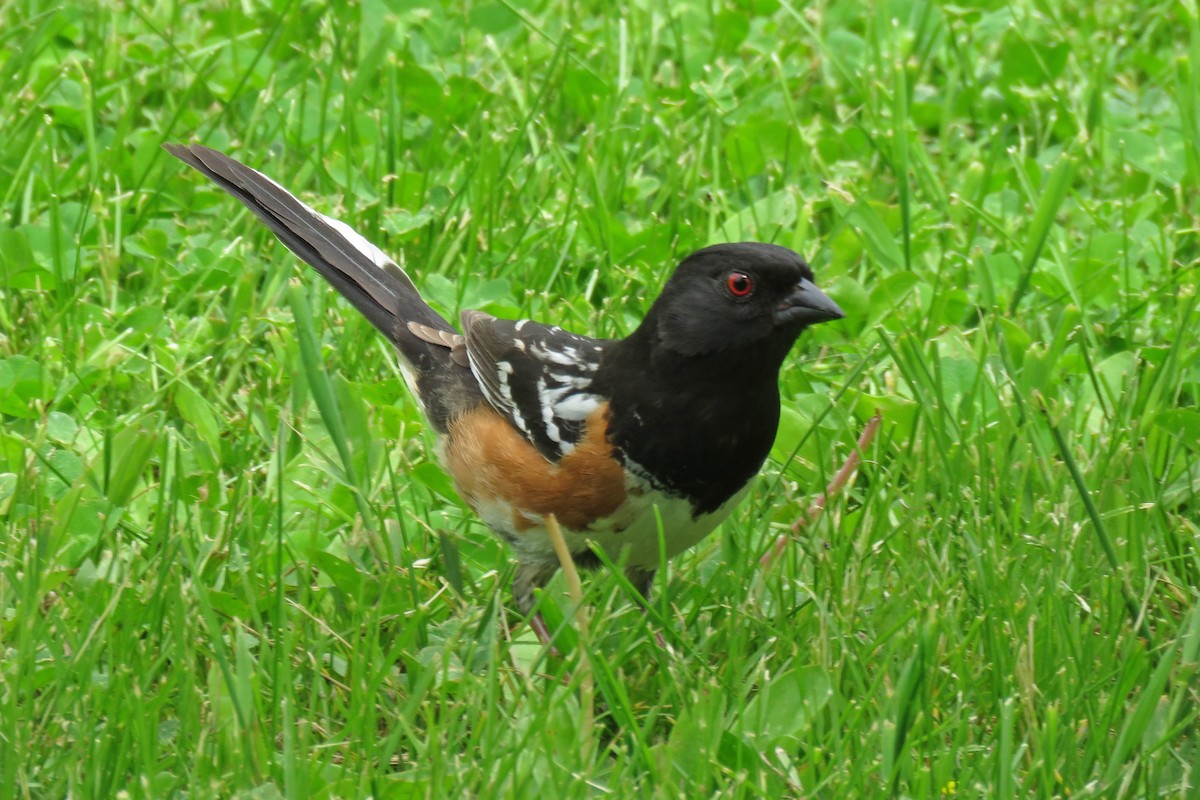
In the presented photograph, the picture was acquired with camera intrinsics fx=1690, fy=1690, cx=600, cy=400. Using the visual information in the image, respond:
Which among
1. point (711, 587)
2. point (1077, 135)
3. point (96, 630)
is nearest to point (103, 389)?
point (96, 630)

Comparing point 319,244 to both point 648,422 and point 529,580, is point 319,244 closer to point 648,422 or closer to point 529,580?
point 529,580

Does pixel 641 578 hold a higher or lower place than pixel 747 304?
lower

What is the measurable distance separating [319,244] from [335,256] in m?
0.05

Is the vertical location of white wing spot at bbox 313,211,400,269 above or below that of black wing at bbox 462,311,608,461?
above

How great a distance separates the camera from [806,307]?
345cm

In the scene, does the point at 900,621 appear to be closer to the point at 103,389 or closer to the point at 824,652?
the point at 824,652

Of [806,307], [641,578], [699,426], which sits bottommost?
[641,578]

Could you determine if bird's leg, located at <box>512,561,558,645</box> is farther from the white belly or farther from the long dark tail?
the long dark tail

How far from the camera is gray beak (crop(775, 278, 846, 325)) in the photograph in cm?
344

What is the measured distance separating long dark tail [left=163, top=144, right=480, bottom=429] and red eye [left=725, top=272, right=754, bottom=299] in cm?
98

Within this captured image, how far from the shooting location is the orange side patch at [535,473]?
3484 millimetres

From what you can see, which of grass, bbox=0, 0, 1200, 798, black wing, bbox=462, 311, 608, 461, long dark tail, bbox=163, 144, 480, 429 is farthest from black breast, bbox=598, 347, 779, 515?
long dark tail, bbox=163, 144, 480, 429

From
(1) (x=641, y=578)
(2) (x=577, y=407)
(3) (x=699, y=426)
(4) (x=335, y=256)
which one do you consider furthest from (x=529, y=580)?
(4) (x=335, y=256)

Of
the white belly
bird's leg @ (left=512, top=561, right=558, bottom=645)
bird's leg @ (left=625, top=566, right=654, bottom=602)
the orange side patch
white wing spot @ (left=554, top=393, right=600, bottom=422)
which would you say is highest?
white wing spot @ (left=554, top=393, right=600, bottom=422)
